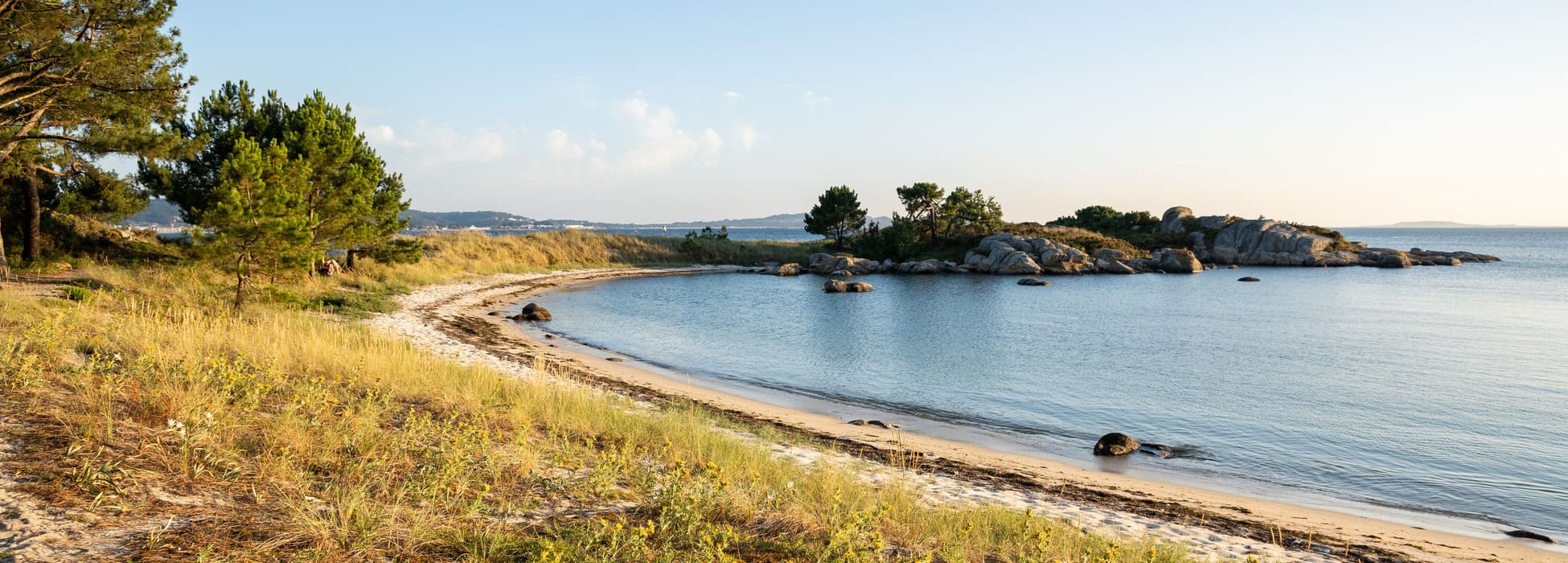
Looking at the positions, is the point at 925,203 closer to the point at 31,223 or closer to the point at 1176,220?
the point at 1176,220

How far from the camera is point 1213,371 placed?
890 inches

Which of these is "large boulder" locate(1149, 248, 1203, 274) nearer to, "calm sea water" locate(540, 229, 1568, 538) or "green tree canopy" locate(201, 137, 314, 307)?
"calm sea water" locate(540, 229, 1568, 538)

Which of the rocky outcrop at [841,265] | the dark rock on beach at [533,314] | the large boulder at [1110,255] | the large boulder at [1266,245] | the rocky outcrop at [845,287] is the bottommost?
the dark rock on beach at [533,314]

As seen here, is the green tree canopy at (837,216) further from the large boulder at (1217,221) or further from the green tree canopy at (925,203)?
the large boulder at (1217,221)

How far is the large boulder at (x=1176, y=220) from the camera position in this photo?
84.3 meters

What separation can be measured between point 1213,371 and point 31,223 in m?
38.5

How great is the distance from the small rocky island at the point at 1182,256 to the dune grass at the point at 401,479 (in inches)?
2334

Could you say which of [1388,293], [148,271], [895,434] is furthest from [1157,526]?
[1388,293]

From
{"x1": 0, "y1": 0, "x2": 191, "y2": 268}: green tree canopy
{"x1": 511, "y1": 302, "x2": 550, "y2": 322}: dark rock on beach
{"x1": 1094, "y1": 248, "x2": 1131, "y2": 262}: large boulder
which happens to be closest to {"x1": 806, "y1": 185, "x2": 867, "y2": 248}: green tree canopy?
{"x1": 1094, "y1": 248, "x2": 1131, "y2": 262}: large boulder

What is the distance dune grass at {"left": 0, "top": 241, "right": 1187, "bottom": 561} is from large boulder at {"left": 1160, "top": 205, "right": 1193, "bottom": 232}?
86594mm

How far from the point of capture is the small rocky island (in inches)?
2753

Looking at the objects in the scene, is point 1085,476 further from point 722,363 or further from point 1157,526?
point 722,363

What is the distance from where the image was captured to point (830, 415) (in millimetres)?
16594

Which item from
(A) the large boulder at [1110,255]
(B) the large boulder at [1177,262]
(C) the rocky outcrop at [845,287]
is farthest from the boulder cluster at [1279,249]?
(C) the rocky outcrop at [845,287]
